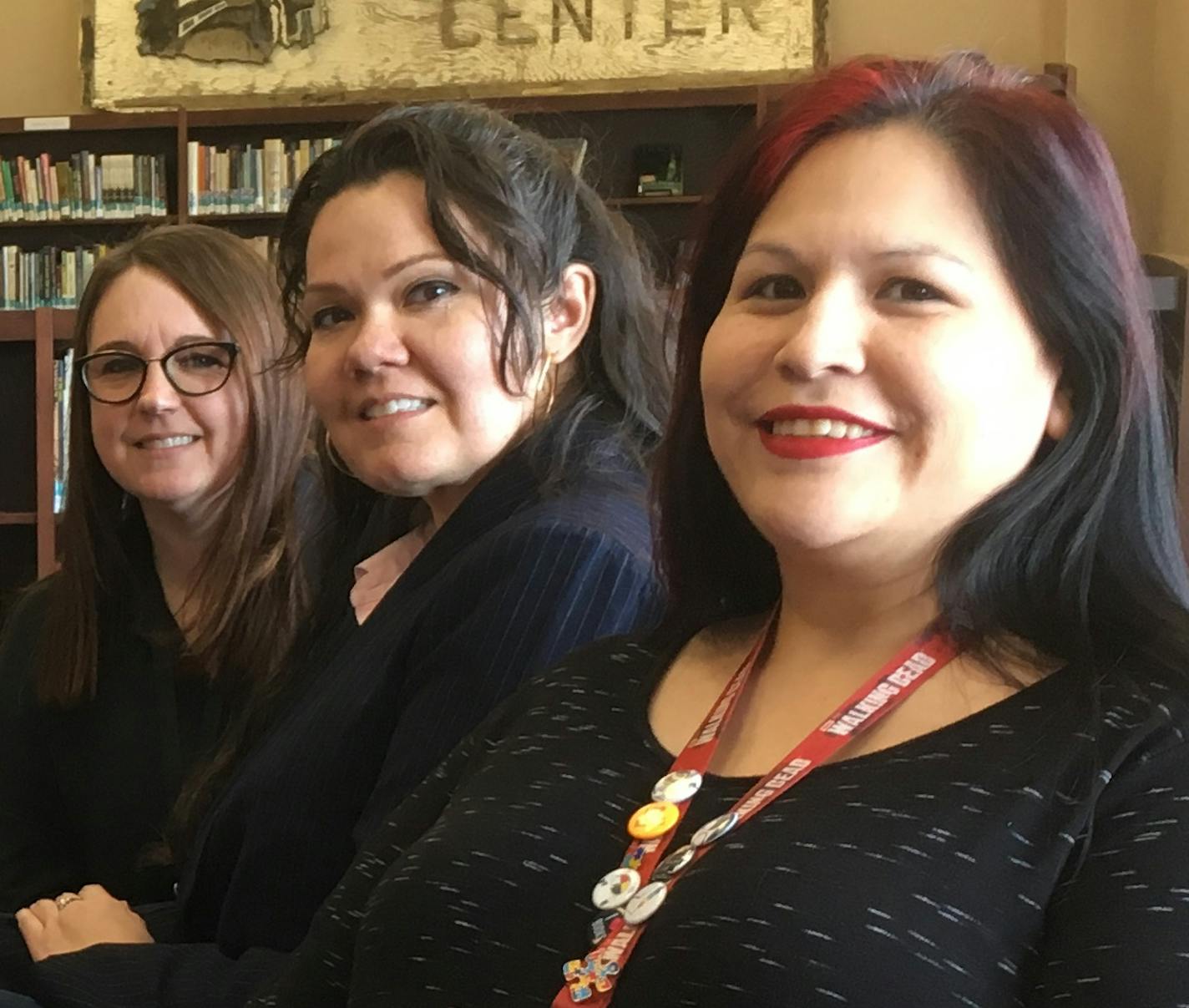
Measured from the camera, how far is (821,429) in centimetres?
82

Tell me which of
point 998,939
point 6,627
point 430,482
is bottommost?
point 6,627

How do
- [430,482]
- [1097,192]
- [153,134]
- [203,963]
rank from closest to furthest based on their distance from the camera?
[1097,192]
[203,963]
[430,482]
[153,134]

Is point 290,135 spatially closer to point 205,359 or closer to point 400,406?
point 205,359

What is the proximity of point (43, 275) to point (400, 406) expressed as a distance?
3.68 metres

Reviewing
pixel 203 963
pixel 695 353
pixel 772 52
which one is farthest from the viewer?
pixel 772 52

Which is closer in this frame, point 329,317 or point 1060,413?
point 1060,413

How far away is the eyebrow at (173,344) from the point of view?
1.74 meters

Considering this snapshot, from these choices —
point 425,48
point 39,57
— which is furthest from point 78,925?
point 39,57

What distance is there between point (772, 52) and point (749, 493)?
3610mm

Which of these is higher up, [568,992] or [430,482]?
[430,482]

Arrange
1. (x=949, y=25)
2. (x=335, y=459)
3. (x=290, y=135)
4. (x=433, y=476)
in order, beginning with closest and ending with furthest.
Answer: (x=433, y=476), (x=335, y=459), (x=949, y=25), (x=290, y=135)

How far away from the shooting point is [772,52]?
4.14 metres

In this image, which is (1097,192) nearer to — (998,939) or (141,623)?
(998,939)

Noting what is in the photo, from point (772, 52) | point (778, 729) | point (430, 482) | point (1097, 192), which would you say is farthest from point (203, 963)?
point (772, 52)
